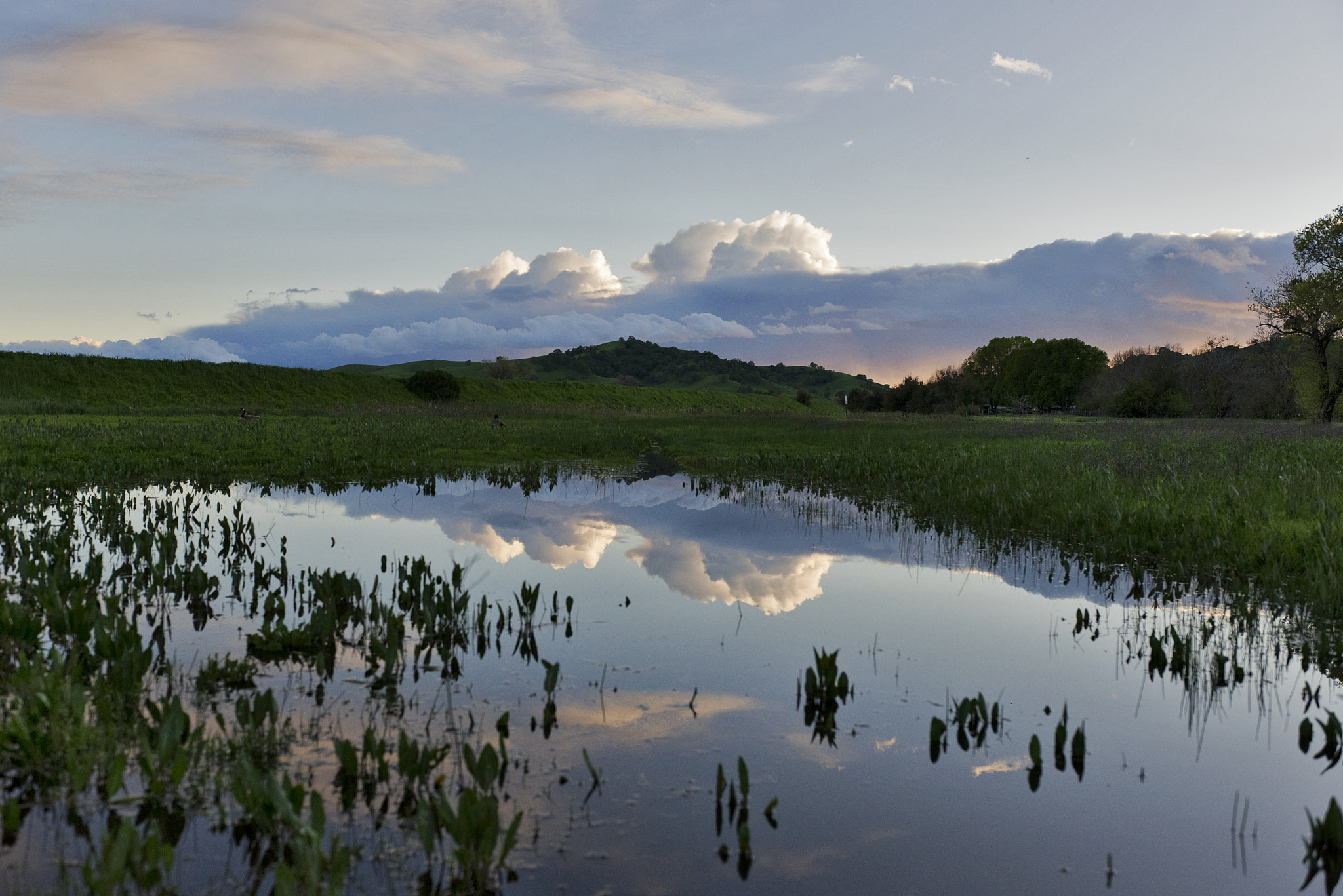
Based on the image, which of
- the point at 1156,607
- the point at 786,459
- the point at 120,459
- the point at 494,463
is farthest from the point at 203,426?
the point at 1156,607

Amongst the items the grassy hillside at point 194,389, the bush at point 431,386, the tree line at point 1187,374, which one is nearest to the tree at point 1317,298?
the tree line at point 1187,374

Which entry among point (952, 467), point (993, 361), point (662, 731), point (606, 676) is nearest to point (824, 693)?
point (662, 731)

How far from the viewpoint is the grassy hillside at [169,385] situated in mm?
62000

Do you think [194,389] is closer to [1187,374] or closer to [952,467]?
[952,467]

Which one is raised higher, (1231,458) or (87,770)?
(1231,458)

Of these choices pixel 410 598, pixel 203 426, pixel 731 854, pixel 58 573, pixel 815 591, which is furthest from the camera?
pixel 203 426

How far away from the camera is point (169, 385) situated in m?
70.3

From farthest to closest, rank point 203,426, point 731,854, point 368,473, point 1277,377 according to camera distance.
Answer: point 1277,377 → point 203,426 → point 368,473 → point 731,854

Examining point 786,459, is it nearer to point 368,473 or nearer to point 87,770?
point 368,473

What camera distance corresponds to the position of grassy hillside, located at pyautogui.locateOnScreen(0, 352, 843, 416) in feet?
185

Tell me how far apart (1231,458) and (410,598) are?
66.2 feet

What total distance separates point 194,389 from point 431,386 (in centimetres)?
2443

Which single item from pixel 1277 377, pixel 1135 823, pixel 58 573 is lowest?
pixel 1135 823

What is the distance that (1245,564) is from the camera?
10.2 meters
